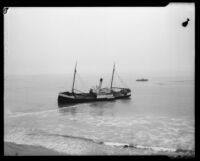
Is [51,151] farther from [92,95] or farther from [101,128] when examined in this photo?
[92,95]

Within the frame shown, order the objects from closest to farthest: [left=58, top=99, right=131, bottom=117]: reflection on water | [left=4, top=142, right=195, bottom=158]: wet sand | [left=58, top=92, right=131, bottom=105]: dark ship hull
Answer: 1. [left=4, top=142, right=195, bottom=158]: wet sand
2. [left=58, top=99, right=131, bottom=117]: reflection on water
3. [left=58, top=92, right=131, bottom=105]: dark ship hull

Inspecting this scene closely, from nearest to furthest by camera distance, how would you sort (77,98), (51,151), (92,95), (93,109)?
1. (51,151)
2. (93,109)
3. (77,98)
4. (92,95)

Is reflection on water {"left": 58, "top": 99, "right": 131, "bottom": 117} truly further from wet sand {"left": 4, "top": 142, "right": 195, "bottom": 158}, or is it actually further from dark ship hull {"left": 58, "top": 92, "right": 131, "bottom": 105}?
wet sand {"left": 4, "top": 142, "right": 195, "bottom": 158}

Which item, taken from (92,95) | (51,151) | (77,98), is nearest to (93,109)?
(77,98)

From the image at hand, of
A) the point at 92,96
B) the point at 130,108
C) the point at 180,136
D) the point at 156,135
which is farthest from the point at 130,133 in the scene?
the point at 92,96

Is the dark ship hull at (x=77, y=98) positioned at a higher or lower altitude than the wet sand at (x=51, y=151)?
higher

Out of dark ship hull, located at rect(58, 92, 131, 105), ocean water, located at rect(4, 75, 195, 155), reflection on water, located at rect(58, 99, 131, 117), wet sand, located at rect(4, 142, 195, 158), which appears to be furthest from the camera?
dark ship hull, located at rect(58, 92, 131, 105)

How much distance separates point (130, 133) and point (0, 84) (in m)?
6.49

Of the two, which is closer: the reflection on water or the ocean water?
the ocean water

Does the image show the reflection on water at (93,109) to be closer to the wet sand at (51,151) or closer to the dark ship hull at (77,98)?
the dark ship hull at (77,98)

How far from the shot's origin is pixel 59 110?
11781 millimetres

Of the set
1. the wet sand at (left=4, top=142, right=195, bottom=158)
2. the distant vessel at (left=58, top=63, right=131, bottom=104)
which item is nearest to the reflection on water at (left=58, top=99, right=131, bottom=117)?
the distant vessel at (left=58, top=63, right=131, bottom=104)

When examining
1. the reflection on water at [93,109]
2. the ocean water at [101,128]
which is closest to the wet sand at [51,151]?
the ocean water at [101,128]
